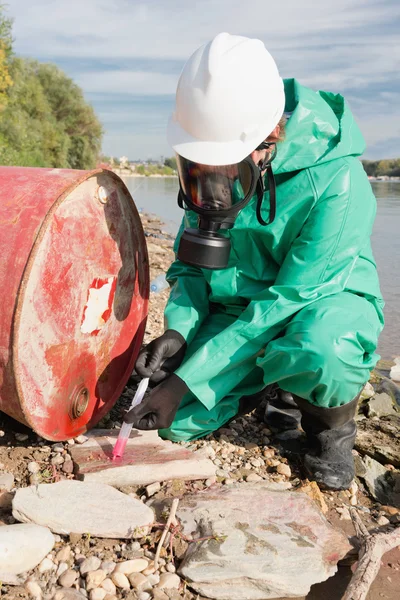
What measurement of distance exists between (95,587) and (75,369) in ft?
2.81

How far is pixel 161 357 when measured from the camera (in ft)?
8.13

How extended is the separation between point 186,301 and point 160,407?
62 centimetres

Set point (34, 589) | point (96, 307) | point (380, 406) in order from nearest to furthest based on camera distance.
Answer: point (34, 589)
point (96, 307)
point (380, 406)

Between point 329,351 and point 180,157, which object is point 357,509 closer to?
point 329,351

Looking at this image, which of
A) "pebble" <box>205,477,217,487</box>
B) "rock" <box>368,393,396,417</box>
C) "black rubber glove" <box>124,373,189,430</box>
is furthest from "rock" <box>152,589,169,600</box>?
"rock" <box>368,393,396,417</box>

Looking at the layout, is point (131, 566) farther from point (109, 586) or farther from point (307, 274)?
point (307, 274)

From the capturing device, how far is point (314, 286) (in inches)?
89.7

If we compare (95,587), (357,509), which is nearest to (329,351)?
(357,509)

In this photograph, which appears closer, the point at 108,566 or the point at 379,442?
the point at 108,566

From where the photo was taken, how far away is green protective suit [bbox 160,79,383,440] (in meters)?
2.21

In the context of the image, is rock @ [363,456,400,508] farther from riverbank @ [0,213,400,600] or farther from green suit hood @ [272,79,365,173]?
green suit hood @ [272,79,365,173]

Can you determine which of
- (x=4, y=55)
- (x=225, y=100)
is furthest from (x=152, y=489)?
(x=4, y=55)

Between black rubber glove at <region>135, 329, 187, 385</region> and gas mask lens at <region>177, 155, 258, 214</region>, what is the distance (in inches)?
24.9

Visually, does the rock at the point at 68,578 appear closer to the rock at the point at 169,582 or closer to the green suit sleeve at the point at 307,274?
the rock at the point at 169,582
